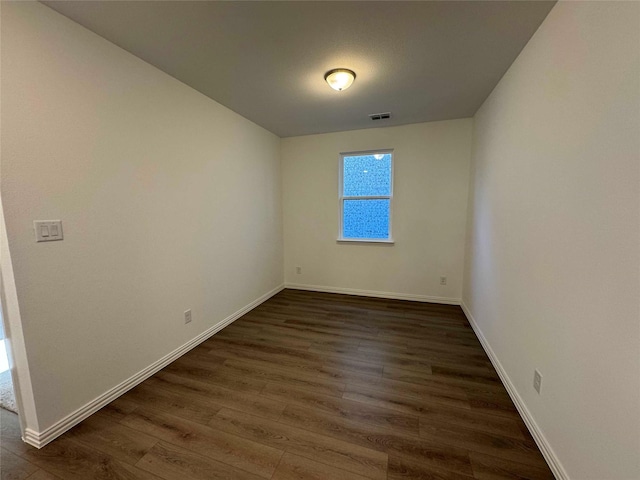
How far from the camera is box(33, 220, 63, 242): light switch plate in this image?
142 cm

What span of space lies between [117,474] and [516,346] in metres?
2.53

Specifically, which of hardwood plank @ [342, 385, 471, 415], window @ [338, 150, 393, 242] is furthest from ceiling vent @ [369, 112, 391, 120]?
hardwood plank @ [342, 385, 471, 415]

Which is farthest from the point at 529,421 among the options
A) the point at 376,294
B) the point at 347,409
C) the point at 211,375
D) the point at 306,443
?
the point at 376,294

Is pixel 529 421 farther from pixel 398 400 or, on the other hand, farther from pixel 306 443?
pixel 306 443

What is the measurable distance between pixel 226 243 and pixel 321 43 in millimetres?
2156

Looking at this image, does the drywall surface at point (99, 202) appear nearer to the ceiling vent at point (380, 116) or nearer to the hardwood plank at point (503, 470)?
the ceiling vent at point (380, 116)

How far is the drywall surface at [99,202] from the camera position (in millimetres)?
1385

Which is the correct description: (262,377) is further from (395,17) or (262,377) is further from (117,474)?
(395,17)

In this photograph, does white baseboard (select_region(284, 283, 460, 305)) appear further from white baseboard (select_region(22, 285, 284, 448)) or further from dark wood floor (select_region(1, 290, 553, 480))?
white baseboard (select_region(22, 285, 284, 448))

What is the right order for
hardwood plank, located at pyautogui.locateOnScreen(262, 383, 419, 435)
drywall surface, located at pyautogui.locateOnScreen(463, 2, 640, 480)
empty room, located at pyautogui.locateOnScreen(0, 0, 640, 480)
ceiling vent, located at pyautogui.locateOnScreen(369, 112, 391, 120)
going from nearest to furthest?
drywall surface, located at pyautogui.locateOnScreen(463, 2, 640, 480)
empty room, located at pyautogui.locateOnScreen(0, 0, 640, 480)
hardwood plank, located at pyautogui.locateOnScreen(262, 383, 419, 435)
ceiling vent, located at pyautogui.locateOnScreen(369, 112, 391, 120)

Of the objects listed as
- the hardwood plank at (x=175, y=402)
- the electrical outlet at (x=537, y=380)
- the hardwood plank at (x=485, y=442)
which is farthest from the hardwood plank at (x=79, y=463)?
the electrical outlet at (x=537, y=380)

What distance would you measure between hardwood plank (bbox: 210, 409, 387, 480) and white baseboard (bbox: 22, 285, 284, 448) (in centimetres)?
81

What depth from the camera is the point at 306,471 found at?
1.32 metres

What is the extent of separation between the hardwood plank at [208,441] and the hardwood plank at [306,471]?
0.16ft
